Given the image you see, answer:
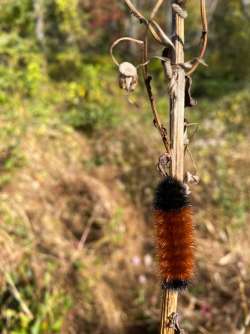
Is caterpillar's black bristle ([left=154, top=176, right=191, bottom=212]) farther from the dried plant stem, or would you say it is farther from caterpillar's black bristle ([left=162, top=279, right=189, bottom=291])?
caterpillar's black bristle ([left=162, top=279, right=189, bottom=291])

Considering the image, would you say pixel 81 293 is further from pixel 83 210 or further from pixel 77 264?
pixel 83 210

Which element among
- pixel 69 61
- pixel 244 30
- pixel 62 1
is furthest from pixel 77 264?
pixel 244 30

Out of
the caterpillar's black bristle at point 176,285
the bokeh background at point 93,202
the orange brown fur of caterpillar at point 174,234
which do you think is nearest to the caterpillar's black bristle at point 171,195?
the orange brown fur of caterpillar at point 174,234

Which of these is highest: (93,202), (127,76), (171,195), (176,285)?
(93,202)

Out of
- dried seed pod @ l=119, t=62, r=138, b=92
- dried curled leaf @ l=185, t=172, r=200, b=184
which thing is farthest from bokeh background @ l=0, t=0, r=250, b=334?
dried seed pod @ l=119, t=62, r=138, b=92

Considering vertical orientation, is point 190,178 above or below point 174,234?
above

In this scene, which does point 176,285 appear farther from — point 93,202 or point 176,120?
point 93,202

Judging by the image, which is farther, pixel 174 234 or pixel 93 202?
A: pixel 93 202

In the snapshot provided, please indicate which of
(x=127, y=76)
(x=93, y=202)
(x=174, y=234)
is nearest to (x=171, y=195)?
(x=174, y=234)

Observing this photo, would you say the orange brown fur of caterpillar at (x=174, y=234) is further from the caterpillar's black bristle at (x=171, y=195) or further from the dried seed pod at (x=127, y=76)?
the dried seed pod at (x=127, y=76)
